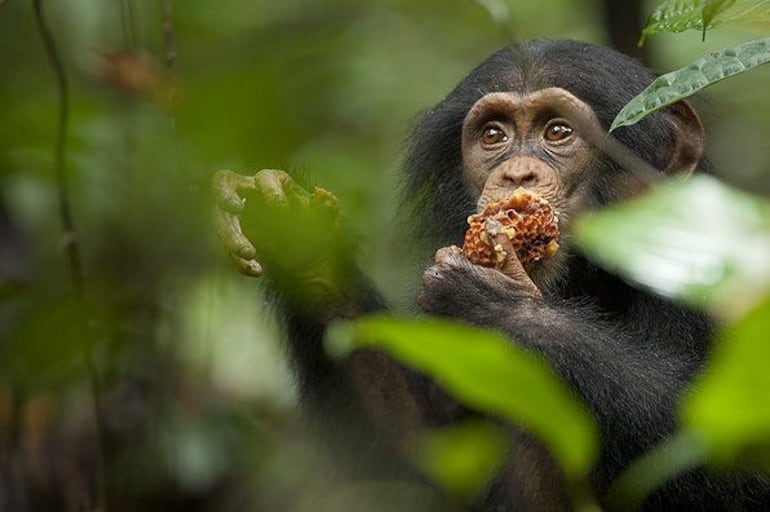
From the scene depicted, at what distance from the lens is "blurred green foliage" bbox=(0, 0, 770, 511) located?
4.40 m

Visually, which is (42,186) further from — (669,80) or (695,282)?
(695,282)

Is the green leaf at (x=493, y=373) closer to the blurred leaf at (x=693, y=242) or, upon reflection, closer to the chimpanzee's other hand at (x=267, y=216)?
the blurred leaf at (x=693, y=242)

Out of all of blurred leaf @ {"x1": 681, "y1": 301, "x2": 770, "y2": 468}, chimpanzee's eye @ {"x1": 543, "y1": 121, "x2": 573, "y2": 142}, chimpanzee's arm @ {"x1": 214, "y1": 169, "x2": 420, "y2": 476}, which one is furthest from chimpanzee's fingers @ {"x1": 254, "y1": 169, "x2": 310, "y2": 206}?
blurred leaf @ {"x1": 681, "y1": 301, "x2": 770, "y2": 468}

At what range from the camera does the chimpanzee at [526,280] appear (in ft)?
12.6

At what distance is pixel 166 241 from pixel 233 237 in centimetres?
119

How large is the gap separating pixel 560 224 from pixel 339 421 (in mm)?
1358

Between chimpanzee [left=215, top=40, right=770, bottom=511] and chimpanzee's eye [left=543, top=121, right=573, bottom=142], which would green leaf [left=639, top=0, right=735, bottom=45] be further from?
chimpanzee's eye [left=543, top=121, right=573, bottom=142]

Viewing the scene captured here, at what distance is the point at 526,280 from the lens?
13.1 ft

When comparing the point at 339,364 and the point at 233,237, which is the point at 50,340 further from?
the point at 339,364

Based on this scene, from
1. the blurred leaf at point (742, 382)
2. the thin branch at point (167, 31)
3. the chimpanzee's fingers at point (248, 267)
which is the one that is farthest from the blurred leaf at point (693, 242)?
the thin branch at point (167, 31)

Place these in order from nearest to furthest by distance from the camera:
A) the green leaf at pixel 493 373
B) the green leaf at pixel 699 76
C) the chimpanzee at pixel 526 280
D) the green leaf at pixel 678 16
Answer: the green leaf at pixel 493 373 < the green leaf at pixel 699 76 < the green leaf at pixel 678 16 < the chimpanzee at pixel 526 280

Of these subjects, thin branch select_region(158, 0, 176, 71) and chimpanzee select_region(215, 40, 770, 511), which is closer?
chimpanzee select_region(215, 40, 770, 511)

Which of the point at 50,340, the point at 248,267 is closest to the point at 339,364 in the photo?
the point at 248,267

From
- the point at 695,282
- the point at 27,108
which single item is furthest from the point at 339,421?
the point at 695,282
